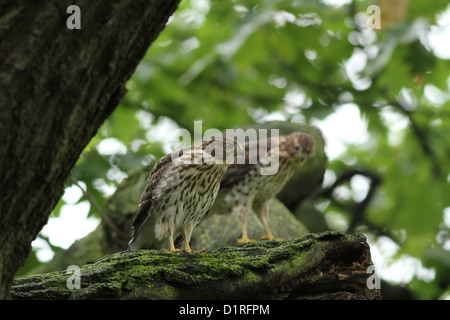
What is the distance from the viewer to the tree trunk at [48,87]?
2.12 metres

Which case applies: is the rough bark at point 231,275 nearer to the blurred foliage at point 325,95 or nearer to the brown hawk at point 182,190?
the brown hawk at point 182,190

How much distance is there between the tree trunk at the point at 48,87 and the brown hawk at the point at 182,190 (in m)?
2.61

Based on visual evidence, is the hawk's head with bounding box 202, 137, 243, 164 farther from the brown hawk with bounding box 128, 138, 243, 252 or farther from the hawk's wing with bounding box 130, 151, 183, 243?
the hawk's wing with bounding box 130, 151, 183, 243

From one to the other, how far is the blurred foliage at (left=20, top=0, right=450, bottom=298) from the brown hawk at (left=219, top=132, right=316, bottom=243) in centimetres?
116

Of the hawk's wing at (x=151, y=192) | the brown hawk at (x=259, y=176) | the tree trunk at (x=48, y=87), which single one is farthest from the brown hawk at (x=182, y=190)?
the tree trunk at (x=48, y=87)

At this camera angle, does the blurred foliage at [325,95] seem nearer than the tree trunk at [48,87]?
No

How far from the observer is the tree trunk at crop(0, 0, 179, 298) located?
212cm

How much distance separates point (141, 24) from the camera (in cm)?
236

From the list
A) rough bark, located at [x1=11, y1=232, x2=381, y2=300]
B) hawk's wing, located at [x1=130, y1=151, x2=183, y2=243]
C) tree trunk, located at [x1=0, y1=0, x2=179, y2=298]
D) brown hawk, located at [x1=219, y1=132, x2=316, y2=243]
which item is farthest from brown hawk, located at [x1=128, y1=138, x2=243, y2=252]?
tree trunk, located at [x1=0, y1=0, x2=179, y2=298]

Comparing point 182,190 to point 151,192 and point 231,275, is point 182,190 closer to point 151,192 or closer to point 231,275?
point 151,192

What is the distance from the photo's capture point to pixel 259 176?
7.37 metres

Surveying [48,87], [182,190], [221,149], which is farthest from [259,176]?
[48,87]

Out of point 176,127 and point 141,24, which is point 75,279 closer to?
point 141,24
